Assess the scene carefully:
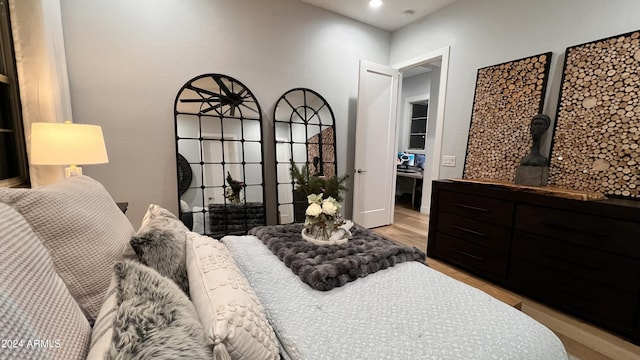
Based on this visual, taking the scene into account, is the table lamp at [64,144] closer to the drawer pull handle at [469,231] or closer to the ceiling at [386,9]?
the ceiling at [386,9]

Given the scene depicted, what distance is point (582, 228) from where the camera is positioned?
5.94ft

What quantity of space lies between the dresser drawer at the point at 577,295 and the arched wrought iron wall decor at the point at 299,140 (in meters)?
2.21

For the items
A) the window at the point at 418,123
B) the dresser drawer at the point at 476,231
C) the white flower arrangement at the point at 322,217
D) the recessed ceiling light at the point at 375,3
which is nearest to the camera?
the white flower arrangement at the point at 322,217

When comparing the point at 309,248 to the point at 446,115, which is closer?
the point at 309,248

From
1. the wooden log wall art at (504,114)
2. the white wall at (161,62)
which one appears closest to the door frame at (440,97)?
the wooden log wall art at (504,114)

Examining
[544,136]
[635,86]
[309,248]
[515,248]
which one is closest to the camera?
[309,248]

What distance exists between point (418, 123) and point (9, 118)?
601 centimetres

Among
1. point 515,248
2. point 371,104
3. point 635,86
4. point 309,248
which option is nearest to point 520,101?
point 635,86

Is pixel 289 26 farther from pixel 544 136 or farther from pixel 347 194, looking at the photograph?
pixel 544 136

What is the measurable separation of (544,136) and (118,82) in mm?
3882

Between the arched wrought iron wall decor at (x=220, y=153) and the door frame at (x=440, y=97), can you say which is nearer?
the arched wrought iron wall decor at (x=220, y=153)

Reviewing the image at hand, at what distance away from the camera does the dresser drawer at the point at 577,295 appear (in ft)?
5.54

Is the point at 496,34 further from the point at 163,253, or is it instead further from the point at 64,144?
the point at 64,144

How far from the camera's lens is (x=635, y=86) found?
6.24 feet
